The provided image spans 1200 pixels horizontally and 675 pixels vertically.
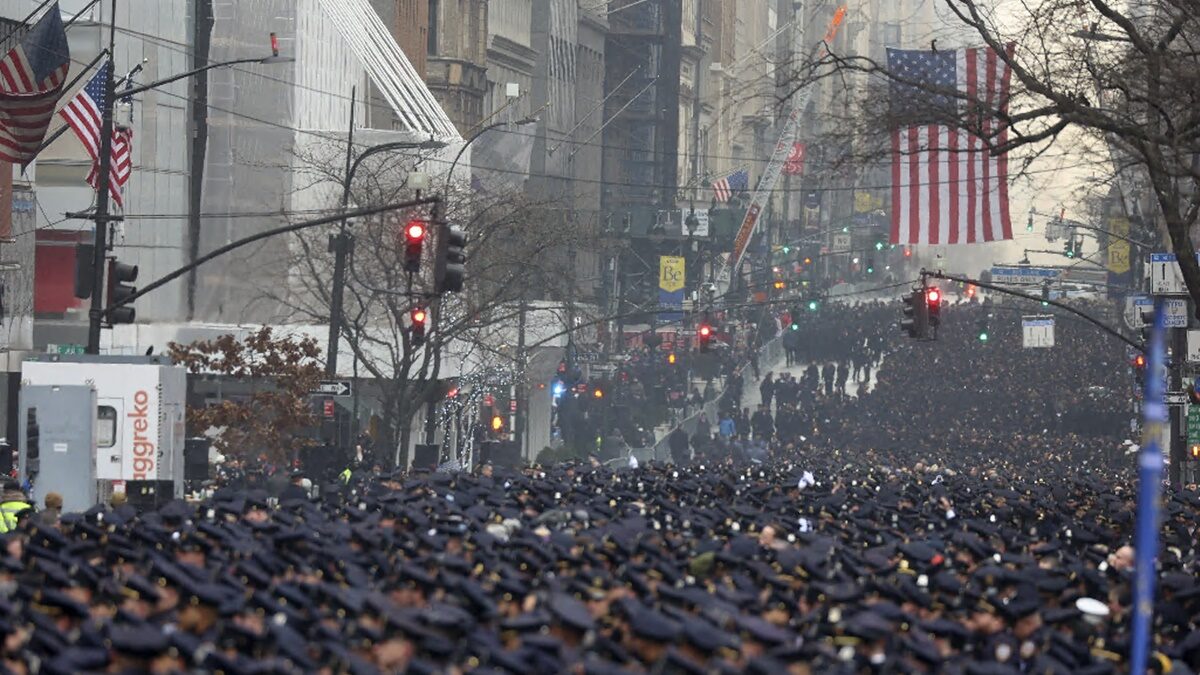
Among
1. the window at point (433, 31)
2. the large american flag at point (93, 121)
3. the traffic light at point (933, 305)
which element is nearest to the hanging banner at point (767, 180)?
the window at point (433, 31)

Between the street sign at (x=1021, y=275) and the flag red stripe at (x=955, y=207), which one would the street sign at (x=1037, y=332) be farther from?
the flag red stripe at (x=955, y=207)

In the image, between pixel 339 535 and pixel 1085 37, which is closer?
pixel 339 535

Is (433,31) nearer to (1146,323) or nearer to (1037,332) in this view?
(1037,332)

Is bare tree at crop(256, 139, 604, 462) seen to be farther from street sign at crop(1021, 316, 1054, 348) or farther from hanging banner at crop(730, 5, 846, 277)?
hanging banner at crop(730, 5, 846, 277)

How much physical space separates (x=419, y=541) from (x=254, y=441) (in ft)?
87.3

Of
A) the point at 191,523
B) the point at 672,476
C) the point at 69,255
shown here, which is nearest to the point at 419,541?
the point at 191,523

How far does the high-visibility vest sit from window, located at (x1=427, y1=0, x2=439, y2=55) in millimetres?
62991

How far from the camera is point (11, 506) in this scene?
912 inches

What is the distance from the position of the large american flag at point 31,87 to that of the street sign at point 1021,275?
2433 centimetres

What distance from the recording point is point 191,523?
57.4 ft

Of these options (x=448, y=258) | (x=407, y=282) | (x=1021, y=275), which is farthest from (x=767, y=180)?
(x=448, y=258)

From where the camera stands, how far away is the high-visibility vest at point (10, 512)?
22.1m

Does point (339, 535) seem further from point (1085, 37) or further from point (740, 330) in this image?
point (740, 330)

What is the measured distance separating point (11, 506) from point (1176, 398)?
20346 mm
